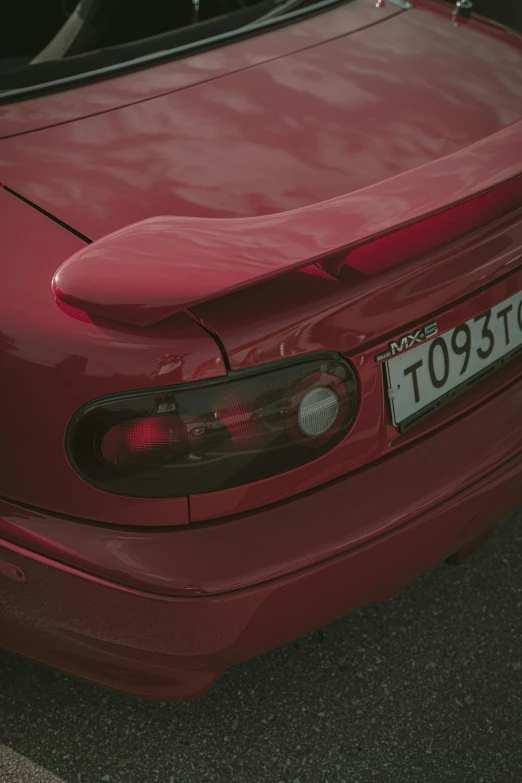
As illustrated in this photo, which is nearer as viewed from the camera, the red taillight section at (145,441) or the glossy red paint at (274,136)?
the red taillight section at (145,441)

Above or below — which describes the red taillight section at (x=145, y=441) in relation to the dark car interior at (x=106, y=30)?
below

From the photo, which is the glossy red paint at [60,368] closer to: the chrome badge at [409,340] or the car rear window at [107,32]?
the chrome badge at [409,340]

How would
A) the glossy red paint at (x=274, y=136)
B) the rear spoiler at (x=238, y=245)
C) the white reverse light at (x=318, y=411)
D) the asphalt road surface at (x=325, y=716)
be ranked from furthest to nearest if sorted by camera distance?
1. the asphalt road surface at (x=325, y=716)
2. the glossy red paint at (x=274, y=136)
3. the white reverse light at (x=318, y=411)
4. the rear spoiler at (x=238, y=245)

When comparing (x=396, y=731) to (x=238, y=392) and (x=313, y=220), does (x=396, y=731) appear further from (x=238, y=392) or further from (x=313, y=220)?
(x=313, y=220)

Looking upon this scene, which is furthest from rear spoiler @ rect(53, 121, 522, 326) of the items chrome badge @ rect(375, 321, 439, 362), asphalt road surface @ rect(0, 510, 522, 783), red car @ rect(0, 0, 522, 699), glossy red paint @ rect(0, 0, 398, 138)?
asphalt road surface @ rect(0, 510, 522, 783)

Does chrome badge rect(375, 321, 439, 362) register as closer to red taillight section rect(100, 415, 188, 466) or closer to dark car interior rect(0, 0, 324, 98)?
red taillight section rect(100, 415, 188, 466)

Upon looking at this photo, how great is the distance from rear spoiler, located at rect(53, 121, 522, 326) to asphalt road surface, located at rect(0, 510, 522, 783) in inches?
41.8

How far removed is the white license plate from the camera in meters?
1.49

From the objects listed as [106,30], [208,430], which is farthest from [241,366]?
[106,30]

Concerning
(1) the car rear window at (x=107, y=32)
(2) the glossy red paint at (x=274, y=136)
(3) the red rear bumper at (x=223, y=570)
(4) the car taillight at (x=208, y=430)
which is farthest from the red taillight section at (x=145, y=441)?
(1) the car rear window at (x=107, y=32)

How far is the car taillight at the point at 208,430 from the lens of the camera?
133 cm

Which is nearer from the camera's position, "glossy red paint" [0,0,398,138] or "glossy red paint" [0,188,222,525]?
"glossy red paint" [0,188,222,525]

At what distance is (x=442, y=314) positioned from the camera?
149cm

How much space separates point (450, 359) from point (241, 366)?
45cm
